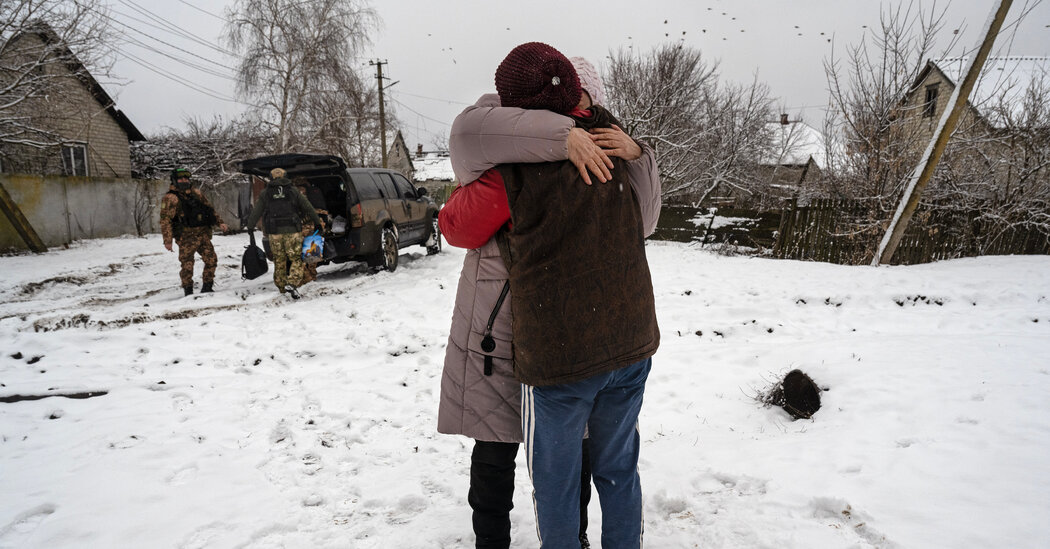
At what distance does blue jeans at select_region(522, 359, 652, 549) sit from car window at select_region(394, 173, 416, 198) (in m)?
8.57

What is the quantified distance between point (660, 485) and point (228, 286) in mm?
7691

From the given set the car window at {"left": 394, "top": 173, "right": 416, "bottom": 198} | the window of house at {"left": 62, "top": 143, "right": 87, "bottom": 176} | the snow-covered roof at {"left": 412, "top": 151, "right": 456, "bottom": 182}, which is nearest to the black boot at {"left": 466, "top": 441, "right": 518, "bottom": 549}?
the car window at {"left": 394, "top": 173, "right": 416, "bottom": 198}

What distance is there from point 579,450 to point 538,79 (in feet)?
3.74

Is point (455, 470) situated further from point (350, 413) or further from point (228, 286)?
point (228, 286)

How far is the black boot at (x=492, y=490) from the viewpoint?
1.75 m

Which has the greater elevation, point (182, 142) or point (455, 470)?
point (182, 142)

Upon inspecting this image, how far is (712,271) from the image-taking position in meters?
8.77

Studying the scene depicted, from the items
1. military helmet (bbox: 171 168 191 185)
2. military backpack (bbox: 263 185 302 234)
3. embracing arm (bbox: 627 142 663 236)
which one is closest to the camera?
embracing arm (bbox: 627 142 663 236)

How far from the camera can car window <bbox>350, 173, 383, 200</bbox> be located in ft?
26.1

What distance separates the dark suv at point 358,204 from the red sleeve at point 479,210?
243 inches

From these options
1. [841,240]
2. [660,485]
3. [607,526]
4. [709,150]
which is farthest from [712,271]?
[709,150]

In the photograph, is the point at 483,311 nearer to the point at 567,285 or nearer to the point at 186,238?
the point at 567,285

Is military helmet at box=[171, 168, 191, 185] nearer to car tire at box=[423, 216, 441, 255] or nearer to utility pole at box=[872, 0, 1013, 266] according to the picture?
car tire at box=[423, 216, 441, 255]

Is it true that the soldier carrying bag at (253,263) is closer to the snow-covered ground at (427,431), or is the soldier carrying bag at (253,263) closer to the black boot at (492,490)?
the snow-covered ground at (427,431)
